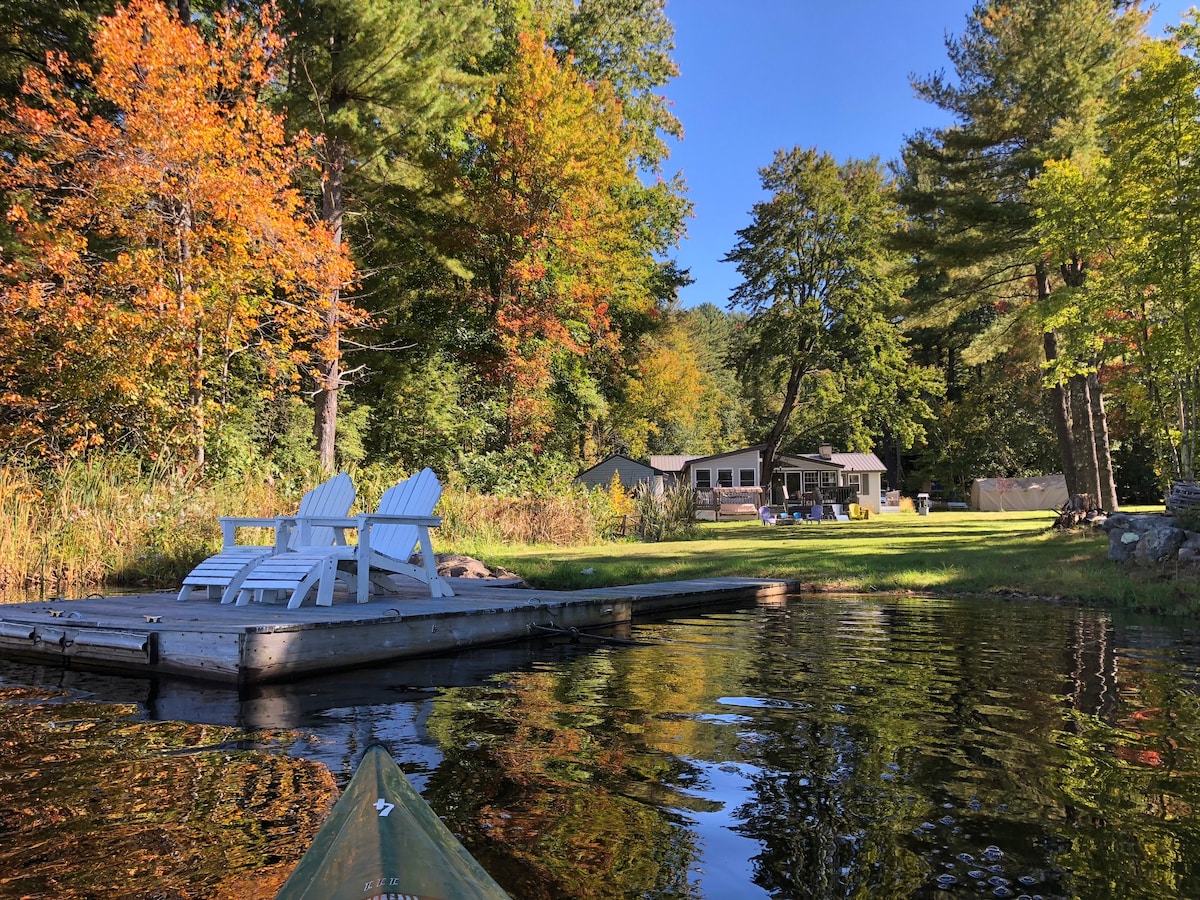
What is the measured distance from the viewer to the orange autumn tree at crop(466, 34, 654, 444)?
20.7 metres

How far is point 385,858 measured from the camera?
1.69 metres

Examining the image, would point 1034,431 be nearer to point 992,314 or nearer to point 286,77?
point 992,314

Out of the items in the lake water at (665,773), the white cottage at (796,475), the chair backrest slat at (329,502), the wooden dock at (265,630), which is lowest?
the lake water at (665,773)

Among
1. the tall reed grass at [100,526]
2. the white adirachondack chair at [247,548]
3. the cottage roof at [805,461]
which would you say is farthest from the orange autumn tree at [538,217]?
the cottage roof at [805,461]

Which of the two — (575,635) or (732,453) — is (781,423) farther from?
(575,635)

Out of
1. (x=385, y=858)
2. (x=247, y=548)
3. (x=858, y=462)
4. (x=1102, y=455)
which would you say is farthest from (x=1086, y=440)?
(x=385, y=858)

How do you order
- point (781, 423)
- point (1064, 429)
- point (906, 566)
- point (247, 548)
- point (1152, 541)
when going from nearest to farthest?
point (247, 548), point (1152, 541), point (906, 566), point (1064, 429), point (781, 423)

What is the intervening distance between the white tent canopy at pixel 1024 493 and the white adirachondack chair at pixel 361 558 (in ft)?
108

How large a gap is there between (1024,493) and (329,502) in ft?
114

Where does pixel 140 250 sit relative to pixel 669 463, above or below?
above

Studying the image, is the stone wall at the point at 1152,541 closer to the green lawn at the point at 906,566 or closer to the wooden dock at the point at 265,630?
the green lawn at the point at 906,566

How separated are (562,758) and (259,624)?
2.59 metres

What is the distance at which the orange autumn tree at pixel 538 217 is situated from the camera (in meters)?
20.7

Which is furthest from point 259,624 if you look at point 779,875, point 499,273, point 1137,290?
point 499,273
